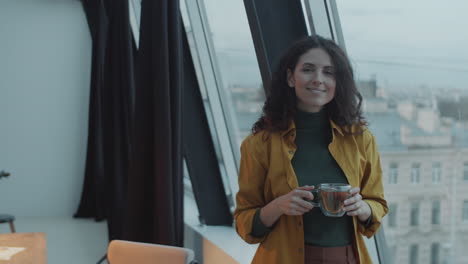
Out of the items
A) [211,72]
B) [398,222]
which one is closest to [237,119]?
[211,72]

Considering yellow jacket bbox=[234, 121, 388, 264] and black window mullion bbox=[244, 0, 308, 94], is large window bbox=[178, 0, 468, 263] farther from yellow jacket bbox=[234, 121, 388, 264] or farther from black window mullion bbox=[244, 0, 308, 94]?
yellow jacket bbox=[234, 121, 388, 264]

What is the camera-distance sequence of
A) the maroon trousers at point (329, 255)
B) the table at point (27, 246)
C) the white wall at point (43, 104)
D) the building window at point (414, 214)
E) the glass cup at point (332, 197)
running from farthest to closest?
the white wall at point (43, 104) < the table at point (27, 246) < the building window at point (414, 214) < the maroon trousers at point (329, 255) < the glass cup at point (332, 197)

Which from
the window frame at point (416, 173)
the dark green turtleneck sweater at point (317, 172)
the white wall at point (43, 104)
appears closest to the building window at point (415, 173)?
the window frame at point (416, 173)

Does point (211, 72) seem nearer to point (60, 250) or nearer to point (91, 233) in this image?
point (60, 250)

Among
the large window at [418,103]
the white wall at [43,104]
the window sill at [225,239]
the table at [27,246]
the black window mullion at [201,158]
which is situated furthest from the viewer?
the white wall at [43,104]

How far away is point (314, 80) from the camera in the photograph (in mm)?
1915

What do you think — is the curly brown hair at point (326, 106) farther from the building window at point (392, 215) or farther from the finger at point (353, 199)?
the building window at point (392, 215)

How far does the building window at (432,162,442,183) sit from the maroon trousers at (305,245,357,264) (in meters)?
0.60

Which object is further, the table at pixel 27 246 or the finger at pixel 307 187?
the table at pixel 27 246

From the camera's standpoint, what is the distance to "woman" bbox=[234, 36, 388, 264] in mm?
1876

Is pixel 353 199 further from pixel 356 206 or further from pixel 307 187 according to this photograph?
pixel 307 187

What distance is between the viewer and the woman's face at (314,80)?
1.92 metres

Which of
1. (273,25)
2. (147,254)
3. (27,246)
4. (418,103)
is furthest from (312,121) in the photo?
(27,246)

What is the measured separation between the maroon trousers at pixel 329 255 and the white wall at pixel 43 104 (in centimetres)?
703
